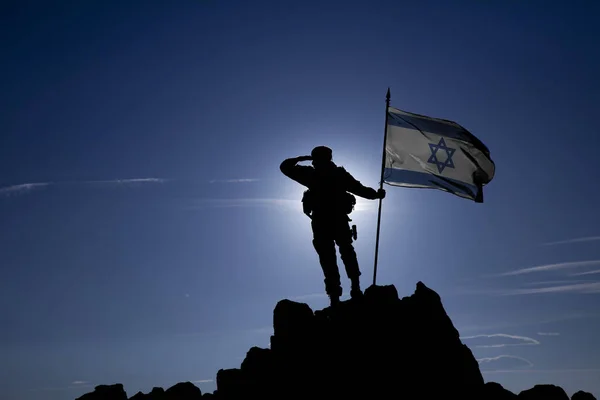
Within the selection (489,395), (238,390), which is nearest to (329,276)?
(238,390)

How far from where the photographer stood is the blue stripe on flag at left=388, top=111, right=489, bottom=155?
1598cm

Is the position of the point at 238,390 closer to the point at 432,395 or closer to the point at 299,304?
the point at 299,304

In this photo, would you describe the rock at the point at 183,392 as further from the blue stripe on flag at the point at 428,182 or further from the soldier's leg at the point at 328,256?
the blue stripe on flag at the point at 428,182

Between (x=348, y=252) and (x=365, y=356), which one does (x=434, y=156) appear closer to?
(x=348, y=252)

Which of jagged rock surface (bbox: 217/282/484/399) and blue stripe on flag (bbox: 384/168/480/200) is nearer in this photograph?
jagged rock surface (bbox: 217/282/484/399)

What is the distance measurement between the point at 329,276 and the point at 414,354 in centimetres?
312

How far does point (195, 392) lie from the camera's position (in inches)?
667

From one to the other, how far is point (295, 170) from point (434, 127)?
5.52 m

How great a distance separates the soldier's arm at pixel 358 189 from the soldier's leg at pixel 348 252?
91 cm

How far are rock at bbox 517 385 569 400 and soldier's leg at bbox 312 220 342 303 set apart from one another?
7.85 meters

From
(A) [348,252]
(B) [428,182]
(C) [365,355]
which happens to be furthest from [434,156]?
(C) [365,355]

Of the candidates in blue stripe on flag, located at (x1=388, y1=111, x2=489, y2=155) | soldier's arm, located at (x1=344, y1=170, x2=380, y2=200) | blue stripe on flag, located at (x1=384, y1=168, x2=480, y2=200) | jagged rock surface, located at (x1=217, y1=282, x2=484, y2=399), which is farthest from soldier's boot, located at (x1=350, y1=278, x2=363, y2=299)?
blue stripe on flag, located at (x1=388, y1=111, x2=489, y2=155)

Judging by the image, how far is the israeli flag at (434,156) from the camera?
51.7 ft

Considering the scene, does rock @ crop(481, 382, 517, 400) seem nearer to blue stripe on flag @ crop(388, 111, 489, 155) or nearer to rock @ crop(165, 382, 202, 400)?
blue stripe on flag @ crop(388, 111, 489, 155)
